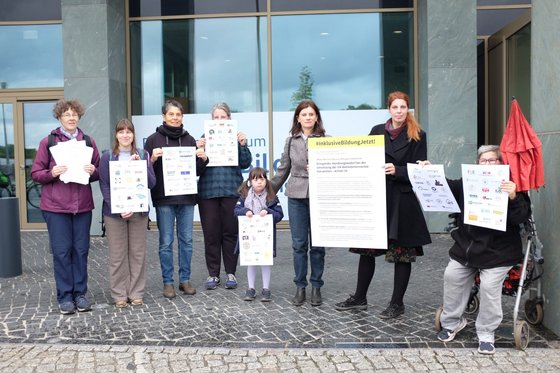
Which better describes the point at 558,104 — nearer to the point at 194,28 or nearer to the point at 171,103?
the point at 171,103

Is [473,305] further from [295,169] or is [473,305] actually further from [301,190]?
[295,169]

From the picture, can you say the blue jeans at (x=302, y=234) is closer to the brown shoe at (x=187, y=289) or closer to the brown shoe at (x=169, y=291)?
the brown shoe at (x=187, y=289)

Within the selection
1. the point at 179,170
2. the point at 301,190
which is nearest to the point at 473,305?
the point at 301,190

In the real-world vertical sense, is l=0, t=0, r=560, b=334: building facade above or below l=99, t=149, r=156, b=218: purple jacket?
above

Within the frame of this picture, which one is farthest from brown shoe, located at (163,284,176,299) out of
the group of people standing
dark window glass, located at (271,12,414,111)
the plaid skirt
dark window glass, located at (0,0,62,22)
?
dark window glass, located at (0,0,62,22)

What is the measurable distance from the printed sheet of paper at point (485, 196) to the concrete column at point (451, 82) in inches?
218

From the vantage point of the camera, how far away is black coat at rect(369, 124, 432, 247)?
4832mm

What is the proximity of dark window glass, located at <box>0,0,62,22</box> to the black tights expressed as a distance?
8.66 meters

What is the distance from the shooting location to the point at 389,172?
4.80 meters

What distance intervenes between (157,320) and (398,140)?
2683 mm

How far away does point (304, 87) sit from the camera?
1083cm

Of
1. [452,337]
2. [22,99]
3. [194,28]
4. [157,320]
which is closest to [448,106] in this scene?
[194,28]

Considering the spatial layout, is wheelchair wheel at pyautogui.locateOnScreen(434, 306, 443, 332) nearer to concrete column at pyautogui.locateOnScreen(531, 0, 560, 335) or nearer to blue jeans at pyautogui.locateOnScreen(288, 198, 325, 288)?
concrete column at pyautogui.locateOnScreen(531, 0, 560, 335)

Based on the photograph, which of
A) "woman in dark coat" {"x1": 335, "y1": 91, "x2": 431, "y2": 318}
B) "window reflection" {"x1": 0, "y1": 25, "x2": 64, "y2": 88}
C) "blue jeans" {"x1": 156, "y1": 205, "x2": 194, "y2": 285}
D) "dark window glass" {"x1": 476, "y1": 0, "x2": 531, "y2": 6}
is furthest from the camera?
"window reflection" {"x1": 0, "y1": 25, "x2": 64, "y2": 88}
